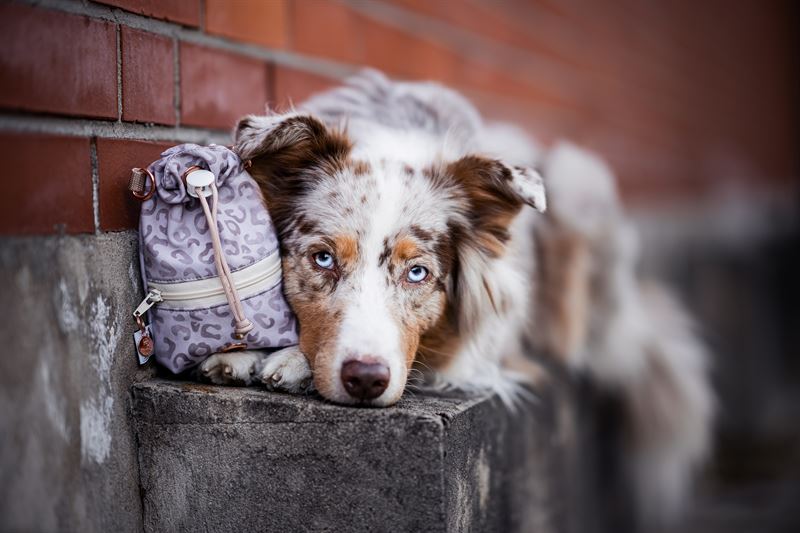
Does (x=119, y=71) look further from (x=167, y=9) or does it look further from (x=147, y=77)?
(x=167, y=9)

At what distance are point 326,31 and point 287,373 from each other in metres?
1.84

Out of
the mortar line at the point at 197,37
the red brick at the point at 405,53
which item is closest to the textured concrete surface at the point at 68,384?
the mortar line at the point at 197,37

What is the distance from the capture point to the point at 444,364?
260cm

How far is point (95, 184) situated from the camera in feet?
6.51

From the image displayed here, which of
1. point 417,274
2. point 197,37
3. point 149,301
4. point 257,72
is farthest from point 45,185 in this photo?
point 257,72

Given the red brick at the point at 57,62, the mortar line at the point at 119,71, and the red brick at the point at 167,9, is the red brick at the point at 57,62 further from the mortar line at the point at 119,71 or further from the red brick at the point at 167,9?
the red brick at the point at 167,9

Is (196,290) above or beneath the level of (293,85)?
beneath

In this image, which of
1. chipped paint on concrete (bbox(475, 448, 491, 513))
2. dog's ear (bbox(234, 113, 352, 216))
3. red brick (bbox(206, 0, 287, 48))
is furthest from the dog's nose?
red brick (bbox(206, 0, 287, 48))

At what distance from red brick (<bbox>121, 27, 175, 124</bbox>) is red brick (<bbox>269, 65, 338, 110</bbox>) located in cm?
52

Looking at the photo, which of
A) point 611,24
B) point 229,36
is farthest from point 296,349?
point 611,24

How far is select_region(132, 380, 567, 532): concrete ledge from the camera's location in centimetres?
A: 195

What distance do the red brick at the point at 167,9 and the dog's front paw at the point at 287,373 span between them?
1.01 metres

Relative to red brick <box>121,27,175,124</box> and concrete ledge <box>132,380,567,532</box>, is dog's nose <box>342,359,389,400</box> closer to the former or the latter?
concrete ledge <box>132,380,567,532</box>

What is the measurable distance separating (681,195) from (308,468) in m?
9.45
